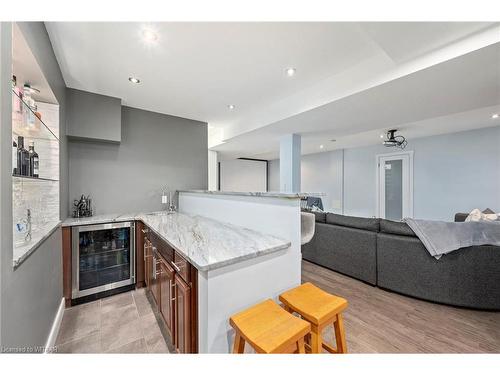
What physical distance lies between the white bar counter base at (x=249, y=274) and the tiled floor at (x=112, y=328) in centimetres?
76

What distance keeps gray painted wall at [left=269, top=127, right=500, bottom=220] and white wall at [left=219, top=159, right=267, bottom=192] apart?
317 cm

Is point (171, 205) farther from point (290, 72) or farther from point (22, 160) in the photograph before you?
point (290, 72)

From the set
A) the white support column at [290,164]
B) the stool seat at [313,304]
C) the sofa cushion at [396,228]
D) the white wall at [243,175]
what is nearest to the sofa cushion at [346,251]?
the sofa cushion at [396,228]

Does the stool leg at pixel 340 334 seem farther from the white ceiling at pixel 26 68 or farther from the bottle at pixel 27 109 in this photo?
the bottle at pixel 27 109

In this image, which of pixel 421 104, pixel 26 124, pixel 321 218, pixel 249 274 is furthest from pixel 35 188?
pixel 421 104

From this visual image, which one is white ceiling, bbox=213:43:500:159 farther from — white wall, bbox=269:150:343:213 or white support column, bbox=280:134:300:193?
white wall, bbox=269:150:343:213

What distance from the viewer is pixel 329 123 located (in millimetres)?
3029

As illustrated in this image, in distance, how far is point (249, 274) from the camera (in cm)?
130

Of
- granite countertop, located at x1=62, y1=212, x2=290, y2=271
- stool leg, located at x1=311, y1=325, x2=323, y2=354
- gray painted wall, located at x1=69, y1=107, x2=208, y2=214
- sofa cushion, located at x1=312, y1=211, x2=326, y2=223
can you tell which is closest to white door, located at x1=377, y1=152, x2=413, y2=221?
sofa cushion, located at x1=312, y1=211, x2=326, y2=223

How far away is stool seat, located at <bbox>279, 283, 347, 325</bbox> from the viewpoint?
3.71ft
